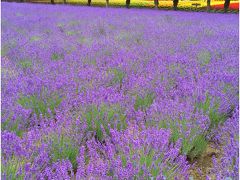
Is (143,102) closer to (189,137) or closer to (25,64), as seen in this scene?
(189,137)

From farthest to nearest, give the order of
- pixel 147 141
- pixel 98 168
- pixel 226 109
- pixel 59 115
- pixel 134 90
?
pixel 134 90
pixel 226 109
pixel 59 115
pixel 147 141
pixel 98 168

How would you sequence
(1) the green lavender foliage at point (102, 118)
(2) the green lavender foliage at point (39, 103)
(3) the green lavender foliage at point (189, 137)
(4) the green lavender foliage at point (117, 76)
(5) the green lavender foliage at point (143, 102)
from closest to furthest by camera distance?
(3) the green lavender foliage at point (189, 137) < (1) the green lavender foliage at point (102, 118) < (2) the green lavender foliage at point (39, 103) < (5) the green lavender foliage at point (143, 102) < (4) the green lavender foliage at point (117, 76)

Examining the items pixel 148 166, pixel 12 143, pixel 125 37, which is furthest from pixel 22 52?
pixel 148 166

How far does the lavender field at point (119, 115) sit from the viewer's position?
2.27 m

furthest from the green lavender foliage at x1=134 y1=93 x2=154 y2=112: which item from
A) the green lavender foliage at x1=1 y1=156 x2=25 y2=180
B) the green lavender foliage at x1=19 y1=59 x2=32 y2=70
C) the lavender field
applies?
the green lavender foliage at x1=19 y1=59 x2=32 y2=70

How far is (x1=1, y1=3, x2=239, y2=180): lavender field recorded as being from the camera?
2273 mm

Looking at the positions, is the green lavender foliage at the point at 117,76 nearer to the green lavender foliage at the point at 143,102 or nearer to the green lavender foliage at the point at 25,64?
the green lavender foliage at the point at 143,102

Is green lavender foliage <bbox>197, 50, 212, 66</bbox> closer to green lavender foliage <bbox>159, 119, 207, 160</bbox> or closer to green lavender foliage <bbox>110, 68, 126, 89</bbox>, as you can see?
green lavender foliage <bbox>110, 68, 126, 89</bbox>

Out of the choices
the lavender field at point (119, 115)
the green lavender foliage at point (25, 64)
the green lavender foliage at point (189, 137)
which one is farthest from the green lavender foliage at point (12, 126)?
the green lavender foliage at point (25, 64)

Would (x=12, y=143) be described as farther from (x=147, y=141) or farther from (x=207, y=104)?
(x=207, y=104)

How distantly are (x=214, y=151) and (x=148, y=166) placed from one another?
41.2 inches

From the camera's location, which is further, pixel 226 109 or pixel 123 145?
pixel 226 109

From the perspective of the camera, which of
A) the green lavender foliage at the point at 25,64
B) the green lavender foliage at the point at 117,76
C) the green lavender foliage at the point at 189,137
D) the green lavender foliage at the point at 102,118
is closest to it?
the green lavender foliage at the point at 189,137

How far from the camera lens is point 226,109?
340 centimetres
